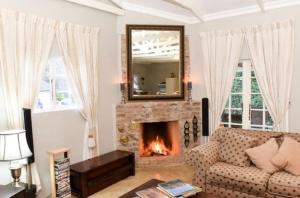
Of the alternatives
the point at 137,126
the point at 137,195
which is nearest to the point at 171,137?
the point at 137,126

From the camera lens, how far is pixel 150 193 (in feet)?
8.45

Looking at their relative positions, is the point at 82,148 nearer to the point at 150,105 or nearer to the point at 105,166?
the point at 105,166

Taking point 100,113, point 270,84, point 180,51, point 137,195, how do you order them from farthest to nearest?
point 180,51 → point 100,113 → point 270,84 → point 137,195

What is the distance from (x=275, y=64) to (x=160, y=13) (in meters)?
2.21

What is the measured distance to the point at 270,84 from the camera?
4180 millimetres

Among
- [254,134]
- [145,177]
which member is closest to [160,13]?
[254,134]

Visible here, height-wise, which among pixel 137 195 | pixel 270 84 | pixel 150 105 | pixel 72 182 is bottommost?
pixel 72 182

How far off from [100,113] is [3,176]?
1.81 m

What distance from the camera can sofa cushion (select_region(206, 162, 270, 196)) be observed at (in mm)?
3021

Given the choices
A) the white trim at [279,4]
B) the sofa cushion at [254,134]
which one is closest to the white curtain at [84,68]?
the sofa cushion at [254,134]

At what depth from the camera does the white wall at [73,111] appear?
139 inches

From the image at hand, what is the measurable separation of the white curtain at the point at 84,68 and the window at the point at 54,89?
12 centimetres

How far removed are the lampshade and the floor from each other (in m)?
1.34

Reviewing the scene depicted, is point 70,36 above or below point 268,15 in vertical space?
below
